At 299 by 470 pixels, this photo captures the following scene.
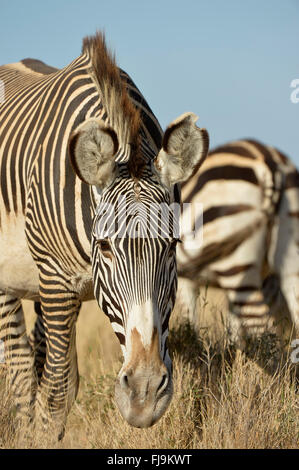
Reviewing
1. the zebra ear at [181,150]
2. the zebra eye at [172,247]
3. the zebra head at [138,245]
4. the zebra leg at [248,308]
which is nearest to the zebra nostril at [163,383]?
the zebra head at [138,245]

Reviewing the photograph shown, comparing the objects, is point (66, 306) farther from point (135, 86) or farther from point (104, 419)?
point (135, 86)

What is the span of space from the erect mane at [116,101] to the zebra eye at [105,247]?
0.44m

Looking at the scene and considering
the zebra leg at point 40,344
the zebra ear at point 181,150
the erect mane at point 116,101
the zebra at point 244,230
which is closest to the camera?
the zebra ear at point 181,150

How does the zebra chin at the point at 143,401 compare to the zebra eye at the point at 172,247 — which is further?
the zebra eye at the point at 172,247

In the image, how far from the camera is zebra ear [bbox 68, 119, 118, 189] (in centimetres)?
A: 364

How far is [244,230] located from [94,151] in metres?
3.86

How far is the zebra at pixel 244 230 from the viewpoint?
23.5ft

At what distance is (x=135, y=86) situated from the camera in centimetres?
483

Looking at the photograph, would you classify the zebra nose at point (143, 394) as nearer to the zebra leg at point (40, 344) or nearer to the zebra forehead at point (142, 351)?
the zebra forehead at point (142, 351)

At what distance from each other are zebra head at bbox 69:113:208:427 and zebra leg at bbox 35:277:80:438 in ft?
2.24

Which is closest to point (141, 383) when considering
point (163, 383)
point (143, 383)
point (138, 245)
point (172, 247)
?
point (143, 383)

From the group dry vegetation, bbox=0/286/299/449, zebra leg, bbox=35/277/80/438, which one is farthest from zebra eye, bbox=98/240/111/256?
dry vegetation, bbox=0/286/299/449

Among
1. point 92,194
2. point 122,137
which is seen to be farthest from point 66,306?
point 122,137
